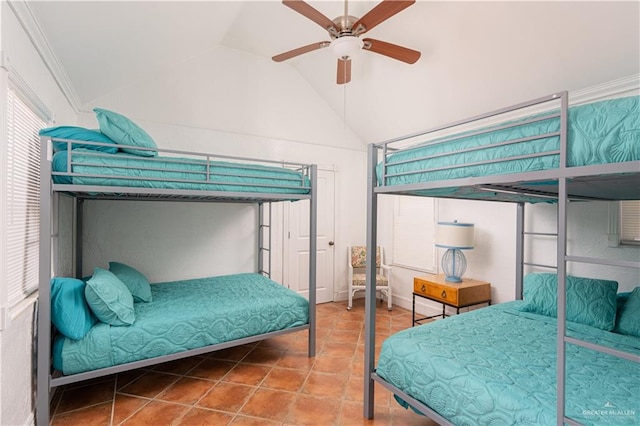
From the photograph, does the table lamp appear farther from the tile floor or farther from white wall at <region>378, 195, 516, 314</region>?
the tile floor

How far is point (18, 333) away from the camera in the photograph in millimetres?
1750

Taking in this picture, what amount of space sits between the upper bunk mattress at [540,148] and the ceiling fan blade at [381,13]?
0.95 metres

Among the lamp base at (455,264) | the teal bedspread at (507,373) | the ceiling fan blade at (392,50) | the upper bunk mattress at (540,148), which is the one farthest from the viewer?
the lamp base at (455,264)

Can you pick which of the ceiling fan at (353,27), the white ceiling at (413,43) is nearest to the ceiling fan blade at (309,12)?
the ceiling fan at (353,27)

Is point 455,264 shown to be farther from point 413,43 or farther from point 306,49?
point 306,49

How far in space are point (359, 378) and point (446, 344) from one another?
104 cm

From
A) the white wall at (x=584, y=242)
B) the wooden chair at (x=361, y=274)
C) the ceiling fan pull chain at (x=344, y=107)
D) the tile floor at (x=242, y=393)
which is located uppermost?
the ceiling fan pull chain at (x=344, y=107)

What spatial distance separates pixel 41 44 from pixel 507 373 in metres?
3.29

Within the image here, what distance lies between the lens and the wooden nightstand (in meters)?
3.31

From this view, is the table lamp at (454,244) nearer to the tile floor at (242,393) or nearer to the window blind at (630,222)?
the window blind at (630,222)

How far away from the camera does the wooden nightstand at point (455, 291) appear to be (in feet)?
10.9

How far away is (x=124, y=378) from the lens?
266 cm

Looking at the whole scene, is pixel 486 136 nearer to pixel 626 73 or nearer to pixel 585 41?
pixel 585 41

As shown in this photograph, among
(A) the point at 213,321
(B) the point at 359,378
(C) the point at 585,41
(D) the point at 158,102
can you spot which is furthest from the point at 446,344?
(D) the point at 158,102
